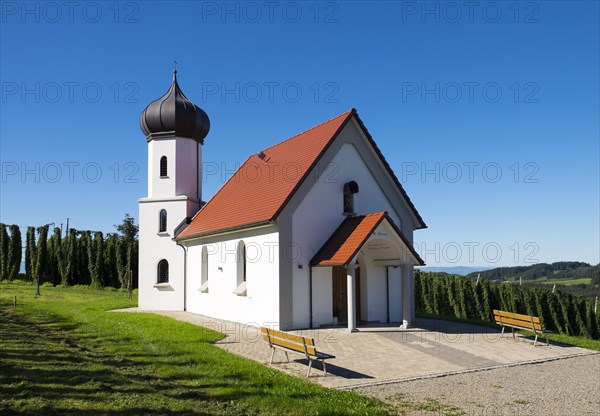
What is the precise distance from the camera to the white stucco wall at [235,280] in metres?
Answer: 16.8

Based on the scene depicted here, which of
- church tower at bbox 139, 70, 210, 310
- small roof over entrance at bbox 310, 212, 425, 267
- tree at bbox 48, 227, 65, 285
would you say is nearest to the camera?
small roof over entrance at bbox 310, 212, 425, 267

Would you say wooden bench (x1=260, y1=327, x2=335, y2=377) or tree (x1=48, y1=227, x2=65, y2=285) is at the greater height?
tree (x1=48, y1=227, x2=65, y2=285)

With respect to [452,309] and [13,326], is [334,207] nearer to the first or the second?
[13,326]

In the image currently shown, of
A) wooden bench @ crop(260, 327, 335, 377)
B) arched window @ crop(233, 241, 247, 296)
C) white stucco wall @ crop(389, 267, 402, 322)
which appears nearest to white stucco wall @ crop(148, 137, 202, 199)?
arched window @ crop(233, 241, 247, 296)

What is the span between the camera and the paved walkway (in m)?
10.7

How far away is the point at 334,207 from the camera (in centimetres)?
1825

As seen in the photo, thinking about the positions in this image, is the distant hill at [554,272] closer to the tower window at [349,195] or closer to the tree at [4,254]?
the tree at [4,254]

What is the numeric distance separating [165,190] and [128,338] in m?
12.4

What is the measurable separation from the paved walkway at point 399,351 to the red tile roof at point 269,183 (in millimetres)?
4070

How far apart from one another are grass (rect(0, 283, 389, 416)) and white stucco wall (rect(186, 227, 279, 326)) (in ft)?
7.65

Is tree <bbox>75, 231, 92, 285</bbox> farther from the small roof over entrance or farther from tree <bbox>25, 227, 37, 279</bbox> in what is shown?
the small roof over entrance

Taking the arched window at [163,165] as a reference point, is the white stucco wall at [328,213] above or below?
below

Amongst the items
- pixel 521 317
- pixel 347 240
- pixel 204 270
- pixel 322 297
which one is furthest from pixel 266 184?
pixel 521 317

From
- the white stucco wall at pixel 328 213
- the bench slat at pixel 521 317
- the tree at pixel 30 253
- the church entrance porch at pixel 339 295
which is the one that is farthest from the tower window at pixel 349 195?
the tree at pixel 30 253
